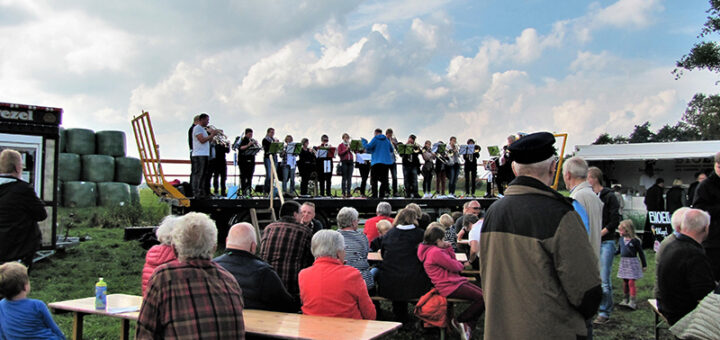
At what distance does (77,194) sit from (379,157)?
9.94m

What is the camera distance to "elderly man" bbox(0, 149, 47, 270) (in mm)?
5066

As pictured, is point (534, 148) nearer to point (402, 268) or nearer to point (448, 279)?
point (448, 279)

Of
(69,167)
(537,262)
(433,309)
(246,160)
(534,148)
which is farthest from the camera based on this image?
(69,167)

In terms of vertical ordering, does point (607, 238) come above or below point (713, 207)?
below

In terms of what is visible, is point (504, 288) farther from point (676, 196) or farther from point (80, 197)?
point (80, 197)

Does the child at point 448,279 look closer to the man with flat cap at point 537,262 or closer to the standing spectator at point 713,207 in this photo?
the standing spectator at point 713,207

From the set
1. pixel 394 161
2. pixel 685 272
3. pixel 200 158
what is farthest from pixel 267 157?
pixel 685 272

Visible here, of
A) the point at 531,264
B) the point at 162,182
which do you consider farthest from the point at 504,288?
the point at 162,182

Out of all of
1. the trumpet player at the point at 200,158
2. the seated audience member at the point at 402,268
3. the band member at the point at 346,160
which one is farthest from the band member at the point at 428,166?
the seated audience member at the point at 402,268

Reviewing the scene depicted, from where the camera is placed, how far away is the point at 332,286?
4.37 metres

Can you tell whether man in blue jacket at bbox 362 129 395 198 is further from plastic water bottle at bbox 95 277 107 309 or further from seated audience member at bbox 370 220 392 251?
plastic water bottle at bbox 95 277 107 309

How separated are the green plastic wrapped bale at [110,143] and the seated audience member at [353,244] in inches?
589

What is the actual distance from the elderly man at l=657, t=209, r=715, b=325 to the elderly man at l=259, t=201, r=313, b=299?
10.3 ft

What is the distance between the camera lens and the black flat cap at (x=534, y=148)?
2670 millimetres
